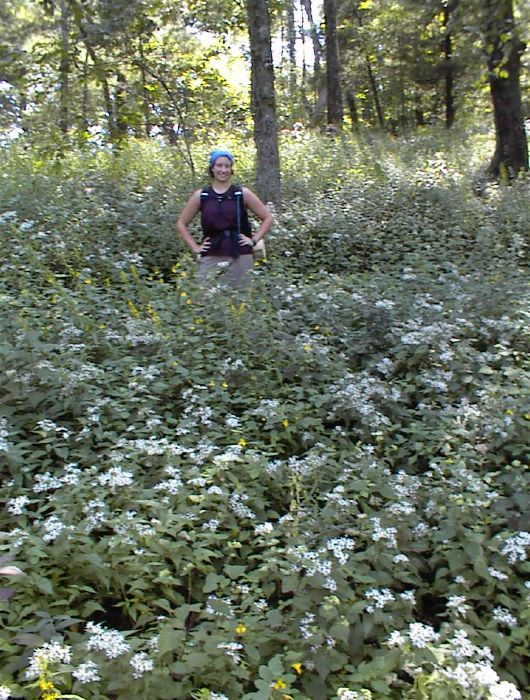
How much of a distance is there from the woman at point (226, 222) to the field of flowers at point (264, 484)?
25 cm

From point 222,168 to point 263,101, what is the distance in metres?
3.72

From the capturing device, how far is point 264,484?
3535 mm

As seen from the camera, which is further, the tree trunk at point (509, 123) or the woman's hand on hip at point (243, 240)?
the tree trunk at point (509, 123)

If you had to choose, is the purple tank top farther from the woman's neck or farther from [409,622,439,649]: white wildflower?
[409,622,439,649]: white wildflower

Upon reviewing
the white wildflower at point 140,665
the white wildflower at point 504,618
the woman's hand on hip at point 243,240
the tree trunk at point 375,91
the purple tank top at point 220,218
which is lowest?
the white wildflower at point 504,618

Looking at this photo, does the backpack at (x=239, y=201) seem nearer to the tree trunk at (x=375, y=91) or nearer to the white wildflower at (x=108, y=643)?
the white wildflower at (x=108, y=643)

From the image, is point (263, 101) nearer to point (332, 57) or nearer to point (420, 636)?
point (332, 57)

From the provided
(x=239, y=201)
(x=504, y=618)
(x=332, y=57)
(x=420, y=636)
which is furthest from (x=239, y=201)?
(x=332, y=57)

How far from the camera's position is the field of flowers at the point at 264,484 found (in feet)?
7.70

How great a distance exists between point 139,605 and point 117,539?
29 cm

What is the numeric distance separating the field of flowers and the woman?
0.83ft

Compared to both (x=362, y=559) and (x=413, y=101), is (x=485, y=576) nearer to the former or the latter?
(x=362, y=559)

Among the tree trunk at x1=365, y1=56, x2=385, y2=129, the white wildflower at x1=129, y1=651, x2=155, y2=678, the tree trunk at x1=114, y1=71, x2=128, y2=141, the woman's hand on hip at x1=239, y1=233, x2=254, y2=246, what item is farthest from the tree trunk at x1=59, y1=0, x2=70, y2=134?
the tree trunk at x1=365, y1=56, x2=385, y2=129

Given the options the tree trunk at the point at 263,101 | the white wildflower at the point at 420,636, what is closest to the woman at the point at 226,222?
the tree trunk at the point at 263,101
